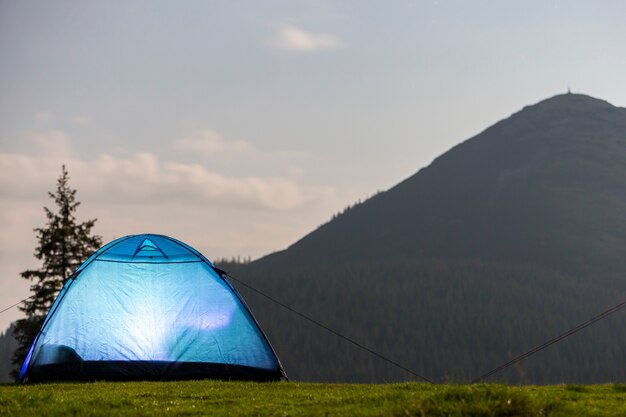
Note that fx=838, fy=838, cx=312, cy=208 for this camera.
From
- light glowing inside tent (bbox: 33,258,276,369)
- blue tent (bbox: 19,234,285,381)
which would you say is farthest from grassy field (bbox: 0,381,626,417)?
light glowing inside tent (bbox: 33,258,276,369)

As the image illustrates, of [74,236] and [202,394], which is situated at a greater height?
[74,236]

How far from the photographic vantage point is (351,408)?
14.3 m

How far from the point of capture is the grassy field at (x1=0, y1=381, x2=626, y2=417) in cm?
1269

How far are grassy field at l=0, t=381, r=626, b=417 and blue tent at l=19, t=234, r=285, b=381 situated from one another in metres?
3.57

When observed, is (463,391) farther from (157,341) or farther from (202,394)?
(157,341)

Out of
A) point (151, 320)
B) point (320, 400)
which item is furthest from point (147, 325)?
point (320, 400)

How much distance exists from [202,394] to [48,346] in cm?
842

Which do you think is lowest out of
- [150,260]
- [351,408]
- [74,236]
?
[351,408]

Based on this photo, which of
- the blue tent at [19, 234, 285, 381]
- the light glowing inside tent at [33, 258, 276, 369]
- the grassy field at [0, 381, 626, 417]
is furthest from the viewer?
the light glowing inside tent at [33, 258, 276, 369]

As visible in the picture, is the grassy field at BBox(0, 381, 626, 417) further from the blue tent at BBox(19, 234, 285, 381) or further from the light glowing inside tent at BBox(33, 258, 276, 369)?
the light glowing inside tent at BBox(33, 258, 276, 369)

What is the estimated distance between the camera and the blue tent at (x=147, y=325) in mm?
24406

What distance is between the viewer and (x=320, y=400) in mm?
16078

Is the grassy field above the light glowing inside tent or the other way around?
the other way around

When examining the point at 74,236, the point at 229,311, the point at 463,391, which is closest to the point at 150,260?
the point at 229,311
